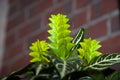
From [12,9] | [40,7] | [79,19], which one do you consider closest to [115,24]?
[79,19]

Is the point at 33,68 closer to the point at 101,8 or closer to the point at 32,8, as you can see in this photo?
the point at 101,8

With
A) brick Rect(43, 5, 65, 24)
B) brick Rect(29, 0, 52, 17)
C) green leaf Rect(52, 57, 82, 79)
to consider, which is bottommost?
green leaf Rect(52, 57, 82, 79)

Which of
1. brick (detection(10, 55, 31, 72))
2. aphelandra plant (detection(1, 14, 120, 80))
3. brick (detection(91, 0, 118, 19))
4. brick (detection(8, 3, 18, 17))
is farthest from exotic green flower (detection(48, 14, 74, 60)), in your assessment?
brick (detection(8, 3, 18, 17))

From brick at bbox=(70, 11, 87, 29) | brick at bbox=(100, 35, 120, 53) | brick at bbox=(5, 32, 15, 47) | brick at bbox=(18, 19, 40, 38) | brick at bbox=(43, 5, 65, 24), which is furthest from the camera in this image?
brick at bbox=(5, 32, 15, 47)

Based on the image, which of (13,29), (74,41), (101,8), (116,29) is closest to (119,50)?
(116,29)

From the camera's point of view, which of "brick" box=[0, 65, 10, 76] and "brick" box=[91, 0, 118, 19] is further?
"brick" box=[0, 65, 10, 76]

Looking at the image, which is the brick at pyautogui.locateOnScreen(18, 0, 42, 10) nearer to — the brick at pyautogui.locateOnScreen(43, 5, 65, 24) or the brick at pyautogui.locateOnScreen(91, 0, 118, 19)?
the brick at pyautogui.locateOnScreen(43, 5, 65, 24)

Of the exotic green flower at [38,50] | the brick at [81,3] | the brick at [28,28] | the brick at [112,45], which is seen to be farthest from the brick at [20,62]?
the exotic green flower at [38,50]
